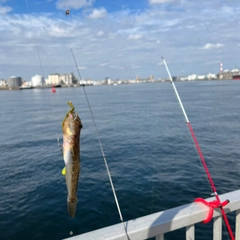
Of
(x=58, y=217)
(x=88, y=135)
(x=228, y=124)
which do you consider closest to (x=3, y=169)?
(x=58, y=217)

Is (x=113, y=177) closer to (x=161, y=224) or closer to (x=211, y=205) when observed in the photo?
(x=211, y=205)

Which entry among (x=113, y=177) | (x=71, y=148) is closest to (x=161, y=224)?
(x=71, y=148)

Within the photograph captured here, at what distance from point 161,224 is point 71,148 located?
1.39 m

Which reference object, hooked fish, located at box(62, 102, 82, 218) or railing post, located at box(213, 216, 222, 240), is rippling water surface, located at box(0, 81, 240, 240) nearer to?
railing post, located at box(213, 216, 222, 240)

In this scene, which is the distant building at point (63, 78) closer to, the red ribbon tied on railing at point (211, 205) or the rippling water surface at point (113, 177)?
the red ribbon tied on railing at point (211, 205)

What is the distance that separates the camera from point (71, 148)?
253cm

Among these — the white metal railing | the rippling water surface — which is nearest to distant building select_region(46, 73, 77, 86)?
the white metal railing

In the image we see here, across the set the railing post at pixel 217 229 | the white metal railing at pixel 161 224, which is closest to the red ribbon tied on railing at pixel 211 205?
the white metal railing at pixel 161 224

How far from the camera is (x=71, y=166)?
2648 mm

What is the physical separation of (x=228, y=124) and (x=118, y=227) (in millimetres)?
30907

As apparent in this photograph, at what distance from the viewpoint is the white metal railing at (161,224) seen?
2885mm

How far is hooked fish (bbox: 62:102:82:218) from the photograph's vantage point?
239cm

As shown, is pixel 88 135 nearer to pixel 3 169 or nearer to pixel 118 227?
pixel 3 169

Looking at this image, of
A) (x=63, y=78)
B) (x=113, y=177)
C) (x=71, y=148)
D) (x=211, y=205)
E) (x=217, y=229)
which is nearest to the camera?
(x=71, y=148)
